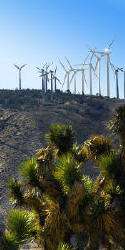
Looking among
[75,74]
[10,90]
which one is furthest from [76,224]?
[10,90]

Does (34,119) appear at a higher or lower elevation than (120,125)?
lower

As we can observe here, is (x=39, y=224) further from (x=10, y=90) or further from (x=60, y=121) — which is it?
(x=10, y=90)

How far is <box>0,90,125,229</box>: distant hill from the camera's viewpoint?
48906 millimetres

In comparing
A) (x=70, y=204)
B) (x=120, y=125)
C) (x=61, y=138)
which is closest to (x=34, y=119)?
(x=61, y=138)

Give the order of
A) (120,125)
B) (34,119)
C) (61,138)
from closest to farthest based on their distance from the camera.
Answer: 1. (120,125)
2. (61,138)
3. (34,119)

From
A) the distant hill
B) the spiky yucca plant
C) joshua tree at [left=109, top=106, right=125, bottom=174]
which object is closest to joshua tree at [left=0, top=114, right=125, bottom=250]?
joshua tree at [left=109, top=106, right=125, bottom=174]

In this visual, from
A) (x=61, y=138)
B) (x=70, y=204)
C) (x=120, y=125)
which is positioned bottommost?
(x=70, y=204)

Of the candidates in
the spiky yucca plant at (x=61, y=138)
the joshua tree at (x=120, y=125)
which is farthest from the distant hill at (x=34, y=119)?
the joshua tree at (x=120, y=125)

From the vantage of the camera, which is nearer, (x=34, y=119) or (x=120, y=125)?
(x=120, y=125)

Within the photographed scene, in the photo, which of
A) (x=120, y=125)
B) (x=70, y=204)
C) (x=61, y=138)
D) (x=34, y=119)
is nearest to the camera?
(x=70, y=204)

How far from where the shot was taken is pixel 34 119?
65625 mm

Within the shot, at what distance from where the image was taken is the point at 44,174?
1580cm

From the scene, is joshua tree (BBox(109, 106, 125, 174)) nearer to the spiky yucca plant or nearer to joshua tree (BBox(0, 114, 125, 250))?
joshua tree (BBox(0, 114, 125, 250))

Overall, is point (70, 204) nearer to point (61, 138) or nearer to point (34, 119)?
point (61, 138)
